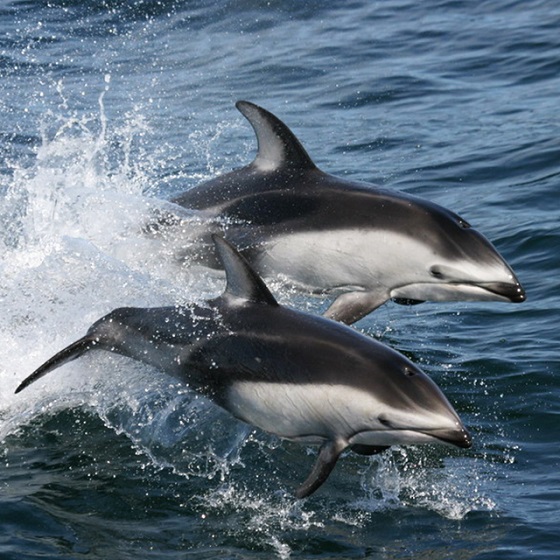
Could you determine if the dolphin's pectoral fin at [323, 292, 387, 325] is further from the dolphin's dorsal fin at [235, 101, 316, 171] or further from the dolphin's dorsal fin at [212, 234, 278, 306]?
the dolphin's dorsal fin at [212, 234, 278, 306]

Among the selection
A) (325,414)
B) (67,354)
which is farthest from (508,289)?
(67,354)

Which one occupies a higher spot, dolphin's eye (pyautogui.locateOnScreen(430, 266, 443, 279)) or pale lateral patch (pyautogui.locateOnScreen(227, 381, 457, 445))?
dolphin's eye (pyautogui.locateOnScreen(430, 266, 443, 279))

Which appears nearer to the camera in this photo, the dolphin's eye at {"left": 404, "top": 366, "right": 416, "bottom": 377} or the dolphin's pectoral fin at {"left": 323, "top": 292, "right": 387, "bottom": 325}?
the dolphin's eye at {"left": 404, "top": 366, "right": 416, "bottom": 377}

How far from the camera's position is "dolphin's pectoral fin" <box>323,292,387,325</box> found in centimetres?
759

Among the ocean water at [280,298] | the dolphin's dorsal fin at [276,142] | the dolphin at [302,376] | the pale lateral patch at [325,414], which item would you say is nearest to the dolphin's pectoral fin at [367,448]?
the dolphin at [302,376]

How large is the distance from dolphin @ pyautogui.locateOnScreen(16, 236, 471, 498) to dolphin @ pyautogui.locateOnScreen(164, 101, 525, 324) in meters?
1.35

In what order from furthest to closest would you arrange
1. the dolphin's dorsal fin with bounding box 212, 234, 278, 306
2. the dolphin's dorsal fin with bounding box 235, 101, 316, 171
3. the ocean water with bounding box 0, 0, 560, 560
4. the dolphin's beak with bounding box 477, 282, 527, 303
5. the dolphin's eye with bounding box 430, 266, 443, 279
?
the dolphin's dorsal fin with bounding box 235, 101, 316, 171 → the dolphin's eye with bounding box 430, 266, 443, 279 → the dolphin's beak with bounding box 477, 282, 527, 303 → the ocean water with bounding box 0, 0, 560, 560 → the dolphin's dorsal fin with bounding box 212, 234, 278, 306

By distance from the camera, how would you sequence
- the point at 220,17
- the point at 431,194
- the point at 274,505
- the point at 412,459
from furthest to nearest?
the point at 220,17
the point at 431,194
the point at 412,459
the point at 274,505

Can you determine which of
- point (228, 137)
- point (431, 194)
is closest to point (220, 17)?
point (228, 137)

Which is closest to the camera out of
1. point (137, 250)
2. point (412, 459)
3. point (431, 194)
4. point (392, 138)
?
point (412, 459)

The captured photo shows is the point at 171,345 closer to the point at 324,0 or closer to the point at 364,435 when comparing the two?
the point at 364,435

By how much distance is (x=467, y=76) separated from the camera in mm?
16625

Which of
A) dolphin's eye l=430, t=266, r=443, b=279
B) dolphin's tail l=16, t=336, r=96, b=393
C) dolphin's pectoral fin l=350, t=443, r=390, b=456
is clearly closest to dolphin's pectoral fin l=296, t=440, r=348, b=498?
dolphin's pectoral fin l=350, t=443, r=390, b=456

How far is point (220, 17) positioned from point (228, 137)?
7342mm
